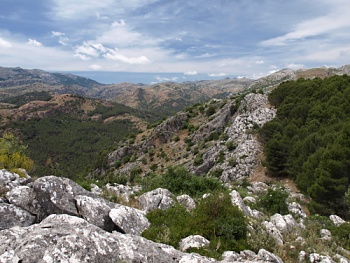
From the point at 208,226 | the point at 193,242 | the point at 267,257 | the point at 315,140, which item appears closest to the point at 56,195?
the point at 193,242

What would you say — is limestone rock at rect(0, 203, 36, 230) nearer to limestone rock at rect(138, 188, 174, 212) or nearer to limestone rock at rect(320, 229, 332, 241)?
limestone rock at rect(138, 188, 174, 212)

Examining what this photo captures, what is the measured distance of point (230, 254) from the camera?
7.75 meters

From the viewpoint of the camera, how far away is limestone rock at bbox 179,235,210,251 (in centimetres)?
803

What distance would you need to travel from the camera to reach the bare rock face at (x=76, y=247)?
559 centimetres

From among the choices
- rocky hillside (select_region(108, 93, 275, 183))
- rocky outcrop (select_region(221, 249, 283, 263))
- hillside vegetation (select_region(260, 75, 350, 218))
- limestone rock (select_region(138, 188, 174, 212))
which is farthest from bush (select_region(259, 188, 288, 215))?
rocky hillside (select_region(108, 93, 275, 183))

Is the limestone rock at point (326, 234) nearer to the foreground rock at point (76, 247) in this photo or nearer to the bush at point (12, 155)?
the foreground rock at point (76, 247)

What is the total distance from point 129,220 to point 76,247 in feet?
11.5

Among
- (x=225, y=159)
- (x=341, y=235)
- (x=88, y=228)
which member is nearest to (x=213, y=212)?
(x=88, y=228)

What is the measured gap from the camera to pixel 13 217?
907cm

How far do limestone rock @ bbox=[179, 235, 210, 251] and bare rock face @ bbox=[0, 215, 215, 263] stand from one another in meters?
1.16

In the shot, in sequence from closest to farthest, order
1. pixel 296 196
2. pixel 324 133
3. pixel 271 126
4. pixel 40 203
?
1. pixel 40 203
2. pixel 296 196
3. pixel 324 133
4. pixel 271 126

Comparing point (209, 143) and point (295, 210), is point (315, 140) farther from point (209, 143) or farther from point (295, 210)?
point (209, 143)

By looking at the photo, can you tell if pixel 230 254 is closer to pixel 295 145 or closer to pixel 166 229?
pixel 166 229

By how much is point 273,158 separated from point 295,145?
308cm
